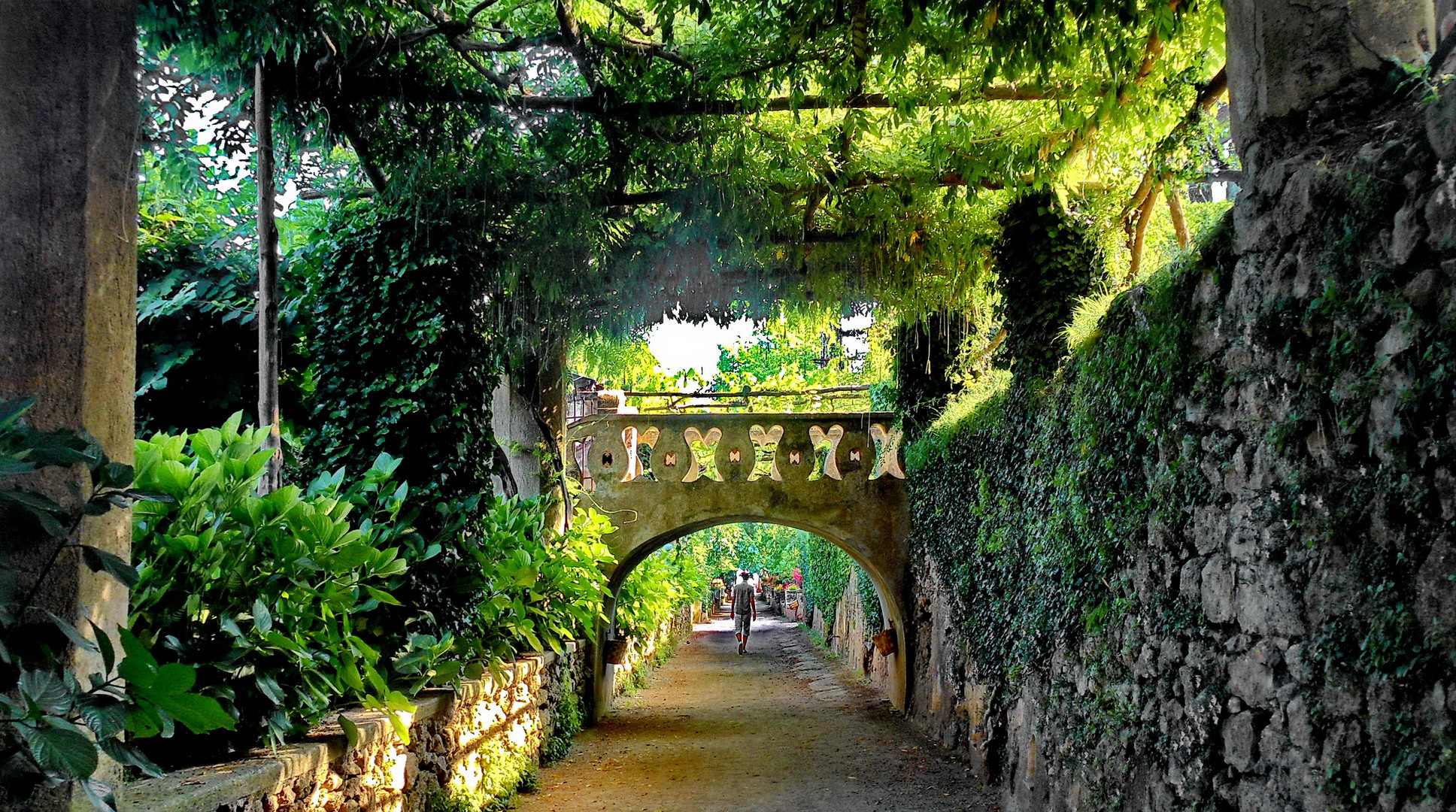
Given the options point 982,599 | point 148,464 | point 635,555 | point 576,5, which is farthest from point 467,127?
point 635,555

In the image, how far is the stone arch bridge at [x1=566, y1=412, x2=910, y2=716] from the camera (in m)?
10.5

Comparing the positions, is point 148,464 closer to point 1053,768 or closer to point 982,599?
point 1053,768

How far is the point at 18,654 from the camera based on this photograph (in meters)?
2.14

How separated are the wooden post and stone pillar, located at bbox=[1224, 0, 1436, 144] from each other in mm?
4313

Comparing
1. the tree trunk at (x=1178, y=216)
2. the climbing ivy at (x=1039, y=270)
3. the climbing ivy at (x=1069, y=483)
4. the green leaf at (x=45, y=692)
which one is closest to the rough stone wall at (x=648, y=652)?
the climbing ivy at (x=1069, y=483)

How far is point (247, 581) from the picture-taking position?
10.6 ft

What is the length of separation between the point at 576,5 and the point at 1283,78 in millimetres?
3251

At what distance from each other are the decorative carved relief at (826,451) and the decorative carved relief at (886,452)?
34 cm

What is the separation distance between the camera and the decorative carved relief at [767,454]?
34.3ft

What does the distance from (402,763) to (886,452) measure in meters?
6.77

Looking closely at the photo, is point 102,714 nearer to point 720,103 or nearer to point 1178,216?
point 720,103

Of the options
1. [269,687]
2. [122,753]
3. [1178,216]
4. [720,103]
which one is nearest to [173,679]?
[122,753]

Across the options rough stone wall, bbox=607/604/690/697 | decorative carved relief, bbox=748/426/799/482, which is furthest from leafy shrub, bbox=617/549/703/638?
decorative carved relief, bbox=748/426/799/482

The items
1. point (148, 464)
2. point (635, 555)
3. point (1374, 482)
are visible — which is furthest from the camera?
point (635, 555)
